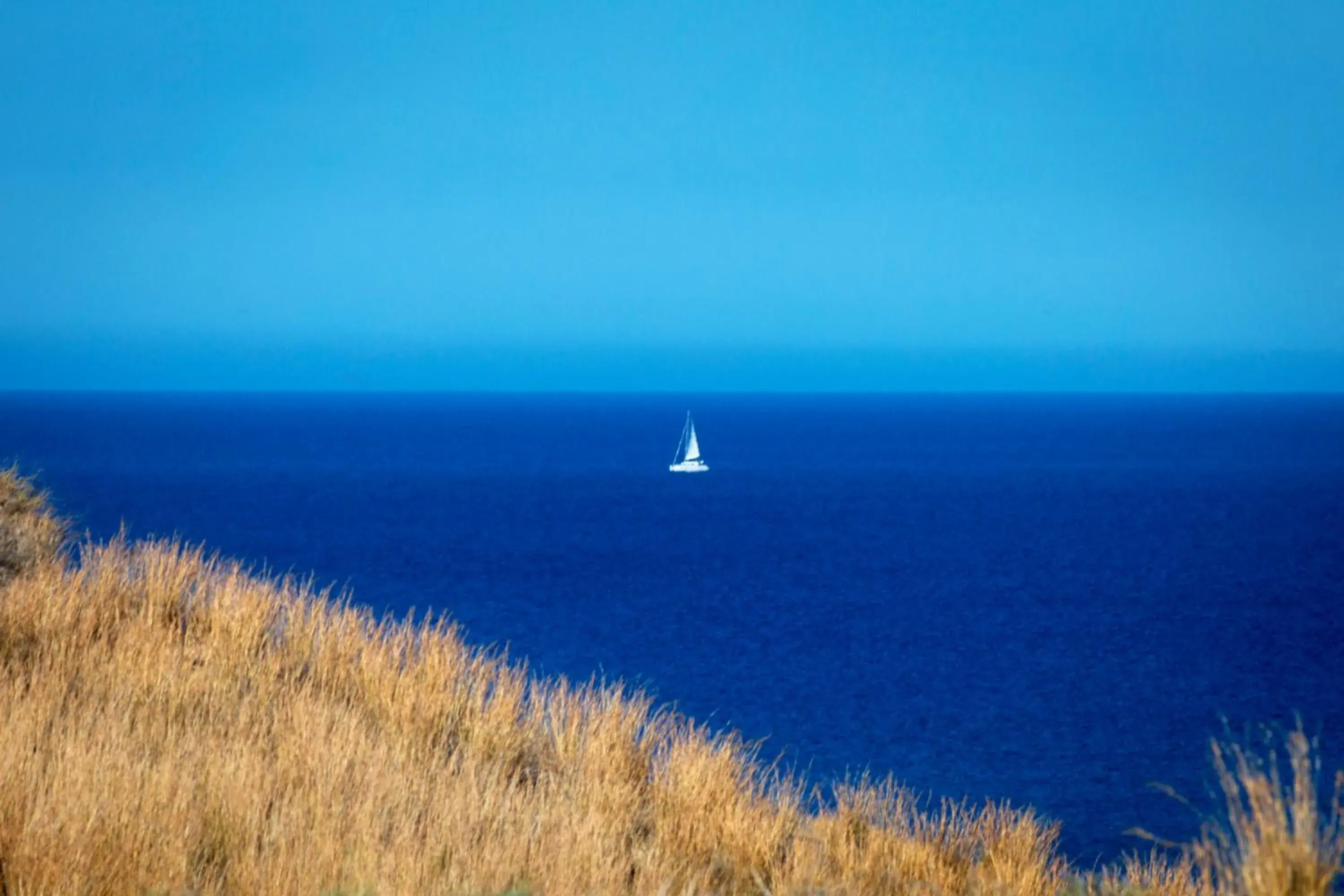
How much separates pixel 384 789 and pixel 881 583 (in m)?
40.4

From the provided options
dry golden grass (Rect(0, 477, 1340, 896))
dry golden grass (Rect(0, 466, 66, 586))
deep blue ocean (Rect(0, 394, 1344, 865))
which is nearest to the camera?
dry golden grass (Rect(0, 477, 1340, 896))

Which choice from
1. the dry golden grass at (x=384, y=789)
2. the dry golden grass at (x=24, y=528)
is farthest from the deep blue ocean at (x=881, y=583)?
the dry golden grass at (x=384, y=789)

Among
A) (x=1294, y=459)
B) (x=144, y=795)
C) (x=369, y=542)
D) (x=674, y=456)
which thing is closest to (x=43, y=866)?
(x=144, y=795)

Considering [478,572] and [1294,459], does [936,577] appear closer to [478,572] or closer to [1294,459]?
[478,572]

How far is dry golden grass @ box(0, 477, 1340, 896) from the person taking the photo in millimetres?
4461

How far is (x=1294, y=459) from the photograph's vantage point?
373ft

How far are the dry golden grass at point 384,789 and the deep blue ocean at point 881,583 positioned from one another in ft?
18.2

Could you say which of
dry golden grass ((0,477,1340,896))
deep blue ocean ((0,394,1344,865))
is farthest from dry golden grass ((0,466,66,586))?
dry golden grass ((0,477,1340,896))

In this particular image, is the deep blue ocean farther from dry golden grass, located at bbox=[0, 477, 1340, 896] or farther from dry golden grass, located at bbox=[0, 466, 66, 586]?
dry golden grass, located at bbox=[0, 477, 1340, 896]

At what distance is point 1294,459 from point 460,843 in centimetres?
12140

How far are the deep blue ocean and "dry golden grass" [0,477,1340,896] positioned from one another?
5558mm

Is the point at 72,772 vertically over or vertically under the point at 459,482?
over

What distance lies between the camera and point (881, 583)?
45.0 meters

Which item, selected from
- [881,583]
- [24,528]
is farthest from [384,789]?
[881,583]
